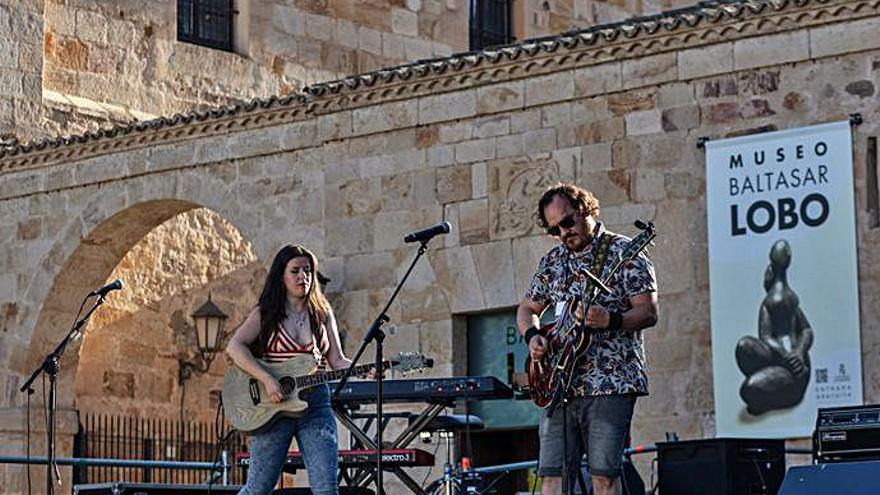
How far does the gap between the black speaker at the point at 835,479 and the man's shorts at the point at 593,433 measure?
0.75 m

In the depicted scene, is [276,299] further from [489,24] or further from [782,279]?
[489,24]

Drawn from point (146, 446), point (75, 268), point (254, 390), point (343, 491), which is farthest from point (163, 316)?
point (254, 390)

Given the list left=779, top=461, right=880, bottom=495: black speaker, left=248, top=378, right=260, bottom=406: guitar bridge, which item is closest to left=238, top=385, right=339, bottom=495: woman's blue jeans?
left=248, top=378, right=260, bottom=406: guitar bridge

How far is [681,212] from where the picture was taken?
14.5m

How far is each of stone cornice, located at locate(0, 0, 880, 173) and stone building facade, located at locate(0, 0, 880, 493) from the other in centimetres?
2

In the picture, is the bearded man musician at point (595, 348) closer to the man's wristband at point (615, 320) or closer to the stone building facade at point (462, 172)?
the man's wristband at point (615, 320)

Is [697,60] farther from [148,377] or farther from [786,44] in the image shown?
[148,377]

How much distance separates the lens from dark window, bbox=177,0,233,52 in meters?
21.1

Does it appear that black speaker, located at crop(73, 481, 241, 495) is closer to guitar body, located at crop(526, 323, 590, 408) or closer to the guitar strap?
guitar body, located at crop(526, 323, 590, 408)

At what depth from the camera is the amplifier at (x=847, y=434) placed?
10.0 meters

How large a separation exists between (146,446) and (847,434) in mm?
10529

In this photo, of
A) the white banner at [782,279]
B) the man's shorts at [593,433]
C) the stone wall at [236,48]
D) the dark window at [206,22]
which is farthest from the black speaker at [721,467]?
the dark window at [206,22]

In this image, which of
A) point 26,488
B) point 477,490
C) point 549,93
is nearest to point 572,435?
point 477,490

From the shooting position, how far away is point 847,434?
33.1ft
